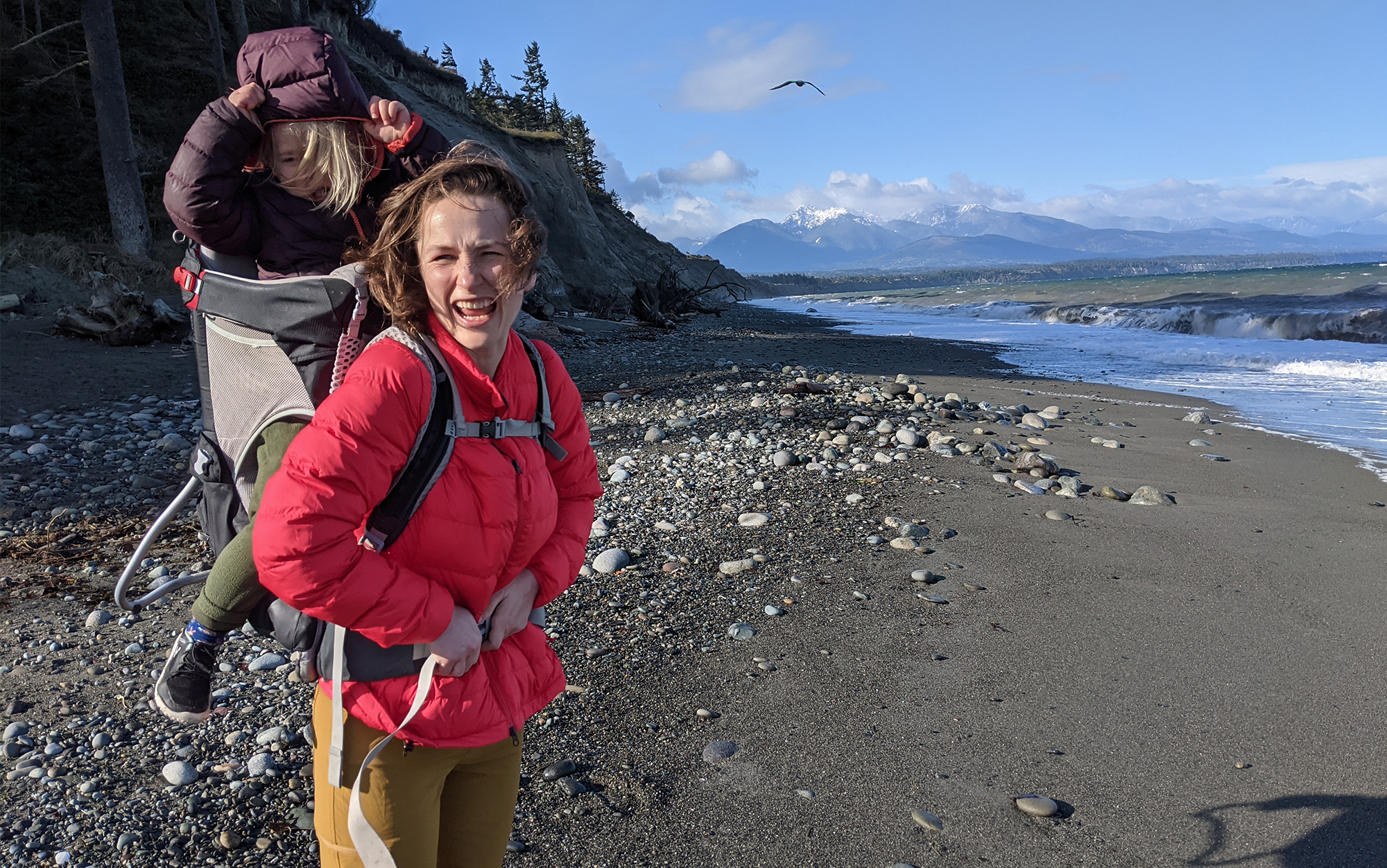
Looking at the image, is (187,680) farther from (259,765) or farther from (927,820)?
(927,820)

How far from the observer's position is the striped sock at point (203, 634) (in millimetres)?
1979

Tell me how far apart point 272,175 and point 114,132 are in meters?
14.8

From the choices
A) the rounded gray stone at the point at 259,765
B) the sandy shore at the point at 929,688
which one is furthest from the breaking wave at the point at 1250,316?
the rounded gray stone at the point at 259,765

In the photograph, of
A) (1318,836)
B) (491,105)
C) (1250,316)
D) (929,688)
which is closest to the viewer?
(1318,836)

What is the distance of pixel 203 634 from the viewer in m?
2.00

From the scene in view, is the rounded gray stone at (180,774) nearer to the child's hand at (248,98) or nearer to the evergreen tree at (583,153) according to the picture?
the child's hand at (248,98)

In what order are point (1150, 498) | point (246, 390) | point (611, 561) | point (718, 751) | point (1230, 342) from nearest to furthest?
point (246, 390) → point (718, 751) → point (611, 561) → point (1150, 498) → point (1230, 342)

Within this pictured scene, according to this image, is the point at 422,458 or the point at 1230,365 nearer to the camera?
the point at 422,458

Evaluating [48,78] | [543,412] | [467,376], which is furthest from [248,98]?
[48,78]

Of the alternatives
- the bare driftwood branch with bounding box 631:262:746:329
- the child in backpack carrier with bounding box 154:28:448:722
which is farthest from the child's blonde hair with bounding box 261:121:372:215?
the bare driftwood branch with bounding box 631:262:746:329

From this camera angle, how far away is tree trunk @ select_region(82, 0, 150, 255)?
41.1 feet

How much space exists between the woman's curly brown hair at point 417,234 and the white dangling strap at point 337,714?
0.64 meters

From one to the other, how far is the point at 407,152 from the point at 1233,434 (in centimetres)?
922

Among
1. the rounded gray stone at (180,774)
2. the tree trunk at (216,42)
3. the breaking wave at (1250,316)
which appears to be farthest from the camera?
the breaking wave at (1250,316)
